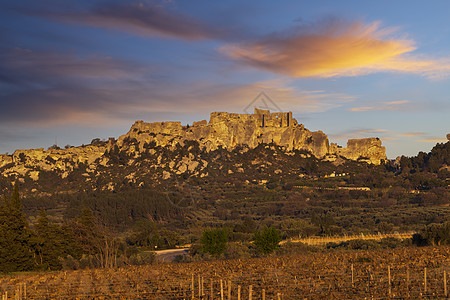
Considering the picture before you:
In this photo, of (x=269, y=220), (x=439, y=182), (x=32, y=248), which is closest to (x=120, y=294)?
(x=32, y=248)

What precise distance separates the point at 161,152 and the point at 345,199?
58.3 m

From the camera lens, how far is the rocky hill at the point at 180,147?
136625 millimetres

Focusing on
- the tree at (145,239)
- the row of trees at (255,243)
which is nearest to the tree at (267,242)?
the row of trees at (255,243)

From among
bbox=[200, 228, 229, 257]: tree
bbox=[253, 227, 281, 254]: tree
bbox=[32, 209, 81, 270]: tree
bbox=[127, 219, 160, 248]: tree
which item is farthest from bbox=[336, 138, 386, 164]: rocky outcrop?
bbox=[32, 209, 81, 270]: tree

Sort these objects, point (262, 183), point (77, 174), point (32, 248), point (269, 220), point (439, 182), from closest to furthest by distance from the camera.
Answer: point (32, 248) → point (269, 220) → point (439, 182) → point (262, 183) → point (77, 174)

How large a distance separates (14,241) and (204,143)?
321ft

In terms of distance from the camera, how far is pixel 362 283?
20734 mm

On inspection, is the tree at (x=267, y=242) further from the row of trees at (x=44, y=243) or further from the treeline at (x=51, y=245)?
the row of trees at (x=44, y=243)

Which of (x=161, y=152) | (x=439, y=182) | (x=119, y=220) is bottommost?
(x=119, y=220)

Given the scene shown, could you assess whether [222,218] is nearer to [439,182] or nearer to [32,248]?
[439,182]

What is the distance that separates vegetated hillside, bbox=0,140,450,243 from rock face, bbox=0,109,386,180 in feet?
6.41

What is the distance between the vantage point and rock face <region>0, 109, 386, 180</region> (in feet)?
Result: 454

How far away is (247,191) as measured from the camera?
384 ft

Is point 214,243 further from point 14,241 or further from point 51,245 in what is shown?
point 14,241
